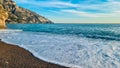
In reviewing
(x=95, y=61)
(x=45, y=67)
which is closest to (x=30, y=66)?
(x=45, y=67)

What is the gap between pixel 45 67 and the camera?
14.6 metres

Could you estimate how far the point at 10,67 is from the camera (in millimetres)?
13758

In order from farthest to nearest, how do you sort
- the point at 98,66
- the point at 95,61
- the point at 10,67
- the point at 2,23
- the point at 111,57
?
1. the point at 2,23
2. the point at 111,57
3. the point at 95,61
4. the point at 98,66
5. the point at 10,67

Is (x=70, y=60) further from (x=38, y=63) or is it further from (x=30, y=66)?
(x=30, y=66)

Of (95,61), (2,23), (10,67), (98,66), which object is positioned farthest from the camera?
(2,23)

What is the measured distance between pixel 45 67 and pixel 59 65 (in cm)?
131

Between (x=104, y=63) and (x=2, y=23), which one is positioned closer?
(x=104, y=63)

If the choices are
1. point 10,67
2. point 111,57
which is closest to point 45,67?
point 10,67

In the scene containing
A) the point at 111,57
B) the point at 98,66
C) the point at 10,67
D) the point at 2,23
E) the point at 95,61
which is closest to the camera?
the point at 10,67

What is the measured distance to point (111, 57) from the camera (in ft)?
60.4

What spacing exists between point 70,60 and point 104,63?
2.68 m

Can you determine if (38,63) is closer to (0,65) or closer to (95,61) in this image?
(0,65)

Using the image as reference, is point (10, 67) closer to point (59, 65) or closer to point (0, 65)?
point (0, 65)

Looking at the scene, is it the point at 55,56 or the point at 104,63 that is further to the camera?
the point at 55,56
